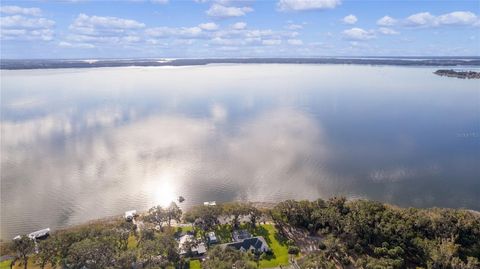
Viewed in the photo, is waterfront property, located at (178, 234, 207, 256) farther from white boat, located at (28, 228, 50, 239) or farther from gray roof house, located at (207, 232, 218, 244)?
white boat, located at (28, 228, 50, 239)

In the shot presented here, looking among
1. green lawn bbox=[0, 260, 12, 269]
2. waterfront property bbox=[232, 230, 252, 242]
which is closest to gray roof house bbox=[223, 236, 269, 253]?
waterfront property bbox=[232, 230, 252, 242]

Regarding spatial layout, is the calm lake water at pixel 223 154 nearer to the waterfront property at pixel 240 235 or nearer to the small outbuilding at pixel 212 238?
the waterfront property at pixel 240 235

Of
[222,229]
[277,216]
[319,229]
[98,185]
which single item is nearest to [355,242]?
[319,229]

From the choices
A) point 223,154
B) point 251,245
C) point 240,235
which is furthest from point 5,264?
point 223,154

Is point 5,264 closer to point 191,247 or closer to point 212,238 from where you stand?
point 191,247

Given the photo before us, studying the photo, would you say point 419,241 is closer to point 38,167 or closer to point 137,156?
point 137,156

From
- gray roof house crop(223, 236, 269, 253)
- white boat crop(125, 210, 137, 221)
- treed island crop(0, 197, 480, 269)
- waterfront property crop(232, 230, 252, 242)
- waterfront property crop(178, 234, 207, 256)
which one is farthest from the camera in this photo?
white boat crop(125, 210, 137, 221)
